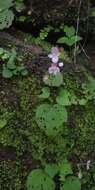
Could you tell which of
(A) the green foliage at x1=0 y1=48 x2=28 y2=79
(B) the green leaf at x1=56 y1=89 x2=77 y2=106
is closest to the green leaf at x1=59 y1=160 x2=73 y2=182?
(B) the green leaf at x1=56 y1=89 x2=77 y2=106

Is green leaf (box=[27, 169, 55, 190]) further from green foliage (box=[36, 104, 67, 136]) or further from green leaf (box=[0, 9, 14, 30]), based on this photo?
green leaf (box=[0, 9, 14, 30])

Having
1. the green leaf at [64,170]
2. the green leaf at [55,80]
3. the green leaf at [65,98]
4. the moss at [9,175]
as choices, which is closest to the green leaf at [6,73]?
the green leaf at [55,80]

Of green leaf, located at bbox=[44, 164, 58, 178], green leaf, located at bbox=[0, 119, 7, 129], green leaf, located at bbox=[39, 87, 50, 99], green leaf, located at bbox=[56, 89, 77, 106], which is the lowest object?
green leaf, located at bbox=[44, 164, 58, 178]

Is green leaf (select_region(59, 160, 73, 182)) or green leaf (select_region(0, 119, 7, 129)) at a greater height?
green leaf (select_region(0, 119, 7, 129))

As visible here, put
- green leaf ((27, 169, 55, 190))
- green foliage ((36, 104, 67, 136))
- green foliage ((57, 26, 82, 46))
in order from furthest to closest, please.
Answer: green foliage ((57, 26, 82, 46)) → green foliage ((36, 104, 67, 136)) → green leaf ((27, 169, 55, 190))

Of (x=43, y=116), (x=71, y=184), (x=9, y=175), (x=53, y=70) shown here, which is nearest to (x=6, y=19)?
(x=53, y=70)

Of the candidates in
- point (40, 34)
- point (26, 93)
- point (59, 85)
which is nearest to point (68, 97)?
point (59, 85)
